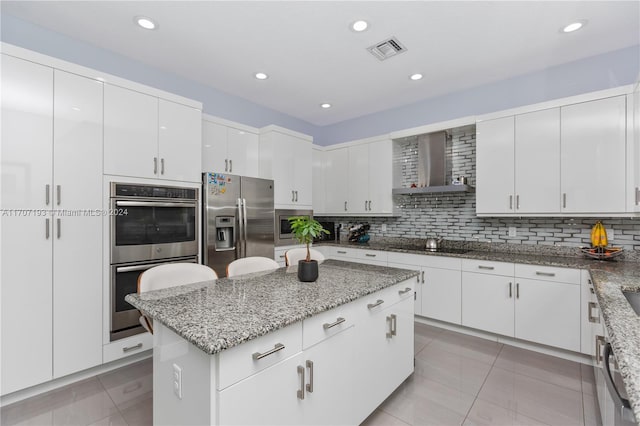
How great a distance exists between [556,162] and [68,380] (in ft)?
15.0

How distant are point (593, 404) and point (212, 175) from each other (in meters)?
3.54

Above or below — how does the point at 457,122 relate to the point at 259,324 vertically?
above

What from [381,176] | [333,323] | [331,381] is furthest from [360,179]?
[331,381]

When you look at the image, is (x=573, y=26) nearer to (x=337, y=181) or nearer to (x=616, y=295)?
(x=616, y=295)

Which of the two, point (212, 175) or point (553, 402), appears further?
point (212, 175)

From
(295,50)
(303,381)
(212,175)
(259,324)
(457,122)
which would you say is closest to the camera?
(259,324)

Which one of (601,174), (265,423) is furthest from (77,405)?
(601,174)

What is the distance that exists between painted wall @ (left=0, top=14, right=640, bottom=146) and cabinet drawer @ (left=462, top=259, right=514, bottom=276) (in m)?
1.82

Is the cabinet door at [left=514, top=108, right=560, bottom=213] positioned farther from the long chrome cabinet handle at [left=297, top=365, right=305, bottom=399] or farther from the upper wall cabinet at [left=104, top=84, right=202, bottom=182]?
the upper wall cabinet at [left=104, top=84, right=202, bottom=182]

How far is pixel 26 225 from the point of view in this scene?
2047 millimetres

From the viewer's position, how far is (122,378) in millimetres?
2322

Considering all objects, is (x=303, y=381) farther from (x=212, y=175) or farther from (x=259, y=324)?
(x=212, y=175)

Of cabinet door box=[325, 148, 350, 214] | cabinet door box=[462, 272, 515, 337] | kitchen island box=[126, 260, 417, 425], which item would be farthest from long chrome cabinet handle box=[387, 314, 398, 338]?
cabinet door box=[325, 148, 350, 214]

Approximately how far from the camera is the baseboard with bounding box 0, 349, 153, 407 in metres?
2.02
